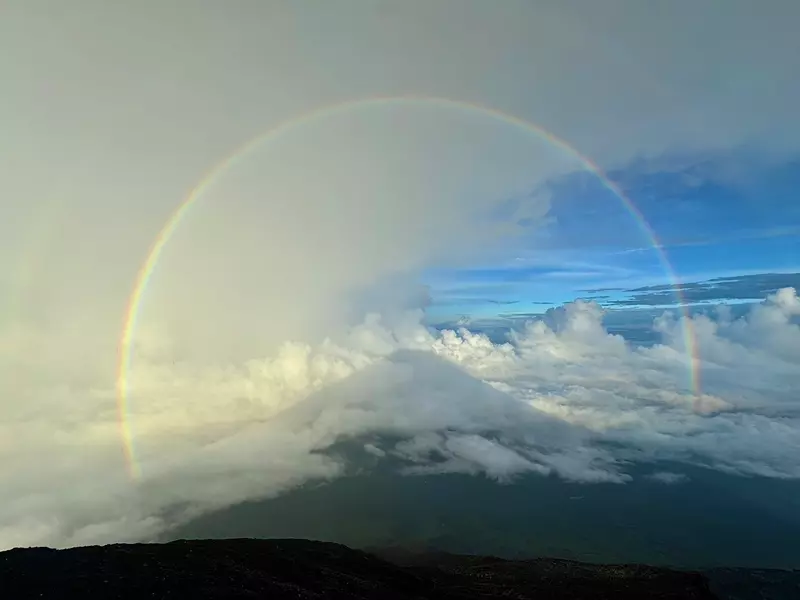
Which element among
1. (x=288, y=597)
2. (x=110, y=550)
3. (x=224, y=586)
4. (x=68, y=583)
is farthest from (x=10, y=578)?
(x=288, y=597)

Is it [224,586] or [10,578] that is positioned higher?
[10,578]

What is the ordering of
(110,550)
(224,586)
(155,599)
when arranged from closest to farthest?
(155,599) < (224,586) < (110,550)

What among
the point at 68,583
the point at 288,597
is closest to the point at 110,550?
the point at 68,583

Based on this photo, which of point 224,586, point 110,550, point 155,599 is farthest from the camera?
point 110,550

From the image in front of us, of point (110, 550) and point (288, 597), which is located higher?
point (110, 550)

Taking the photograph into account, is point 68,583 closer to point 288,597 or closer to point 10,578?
point 10,578

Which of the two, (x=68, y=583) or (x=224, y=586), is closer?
(x=68, y=583)

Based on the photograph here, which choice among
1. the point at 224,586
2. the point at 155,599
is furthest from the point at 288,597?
the point at 155,599

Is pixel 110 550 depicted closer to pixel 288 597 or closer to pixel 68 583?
pixel 68 583

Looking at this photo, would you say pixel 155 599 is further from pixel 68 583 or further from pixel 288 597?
pixel 288 597
